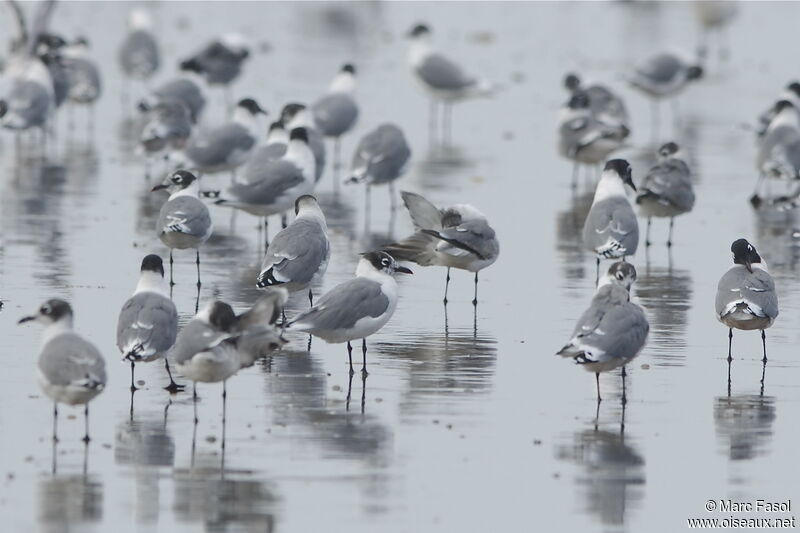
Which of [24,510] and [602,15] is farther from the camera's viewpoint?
[602,15]

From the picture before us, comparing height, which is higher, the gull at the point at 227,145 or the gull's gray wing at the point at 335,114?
the gull's gray wing at the point at 335,114

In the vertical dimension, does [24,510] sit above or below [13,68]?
below

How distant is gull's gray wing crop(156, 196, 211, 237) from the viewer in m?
14.7

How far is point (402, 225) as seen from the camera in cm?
1848

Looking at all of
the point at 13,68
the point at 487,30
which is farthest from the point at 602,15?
the point at 13,68

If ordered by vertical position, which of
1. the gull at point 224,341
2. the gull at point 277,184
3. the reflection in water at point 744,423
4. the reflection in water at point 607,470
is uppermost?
the gull at point 277,184

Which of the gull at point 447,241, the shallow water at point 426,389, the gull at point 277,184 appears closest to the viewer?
the shallow water at point 426,389

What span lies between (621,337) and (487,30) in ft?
103

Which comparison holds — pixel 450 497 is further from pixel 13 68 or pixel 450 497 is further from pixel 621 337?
pixel 13 68

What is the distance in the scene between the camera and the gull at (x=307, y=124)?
1877 cm

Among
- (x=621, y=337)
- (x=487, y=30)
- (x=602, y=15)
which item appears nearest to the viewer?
(x=621, y=337)

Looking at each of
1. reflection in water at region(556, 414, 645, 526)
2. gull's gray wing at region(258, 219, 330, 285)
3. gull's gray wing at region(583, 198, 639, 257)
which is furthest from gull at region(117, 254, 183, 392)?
gull's gray wing at region(583, 198, 639, 257)

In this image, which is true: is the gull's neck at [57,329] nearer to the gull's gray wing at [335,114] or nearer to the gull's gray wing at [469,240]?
the gull's gray wing at [469,240]

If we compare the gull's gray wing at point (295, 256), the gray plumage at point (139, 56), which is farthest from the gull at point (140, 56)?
the gull's gray wing at point (295, 256)
